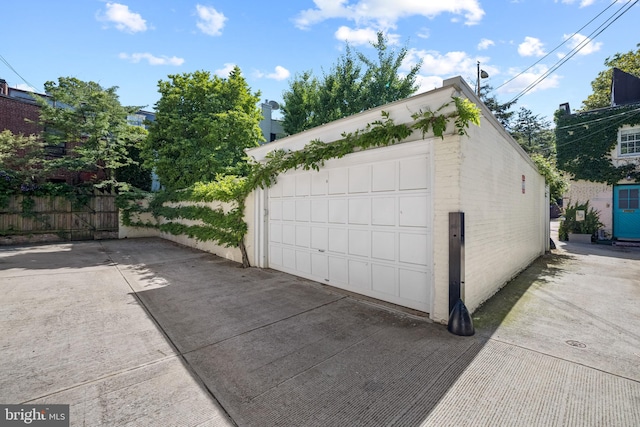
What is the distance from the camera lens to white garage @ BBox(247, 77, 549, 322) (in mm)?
3729

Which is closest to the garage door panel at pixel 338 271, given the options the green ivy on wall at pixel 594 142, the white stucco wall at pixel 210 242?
the white stucco wall at pixel 210 242

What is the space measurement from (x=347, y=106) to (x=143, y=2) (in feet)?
43.2

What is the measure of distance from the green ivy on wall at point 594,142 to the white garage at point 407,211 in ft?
29.9

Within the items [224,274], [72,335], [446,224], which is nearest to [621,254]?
[446,224]

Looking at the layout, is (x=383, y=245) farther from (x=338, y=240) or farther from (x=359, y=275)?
(x=338, y=240)

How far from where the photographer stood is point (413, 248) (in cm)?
412

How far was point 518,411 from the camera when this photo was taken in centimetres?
207

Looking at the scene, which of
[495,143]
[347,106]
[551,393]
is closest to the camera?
[551,393]

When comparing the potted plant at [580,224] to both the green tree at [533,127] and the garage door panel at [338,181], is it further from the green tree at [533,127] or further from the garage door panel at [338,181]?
the green tree at [533,127]

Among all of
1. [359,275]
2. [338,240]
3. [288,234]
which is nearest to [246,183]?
[288,234]

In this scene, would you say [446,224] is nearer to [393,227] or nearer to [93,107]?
[393,227]

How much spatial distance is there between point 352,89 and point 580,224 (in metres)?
13.5

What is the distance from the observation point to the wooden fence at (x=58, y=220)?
1105cm

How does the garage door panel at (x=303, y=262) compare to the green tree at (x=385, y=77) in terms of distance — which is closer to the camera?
the garage door panel at (x=303, y=262)
